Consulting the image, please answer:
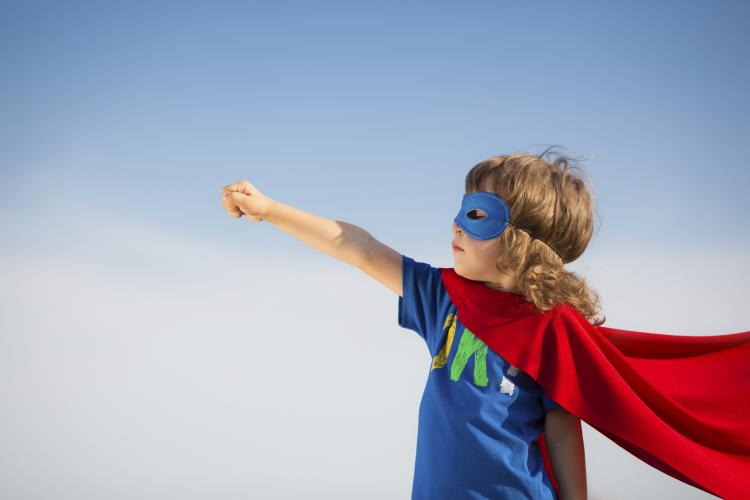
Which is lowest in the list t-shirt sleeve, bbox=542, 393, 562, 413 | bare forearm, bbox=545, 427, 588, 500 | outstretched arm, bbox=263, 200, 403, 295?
bare forearm, bbox=545, 427, 588, 500

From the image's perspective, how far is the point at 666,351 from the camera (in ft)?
5.94

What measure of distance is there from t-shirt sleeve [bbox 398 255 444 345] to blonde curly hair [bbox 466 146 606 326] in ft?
0.62

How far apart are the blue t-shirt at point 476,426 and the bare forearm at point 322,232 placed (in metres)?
0.28

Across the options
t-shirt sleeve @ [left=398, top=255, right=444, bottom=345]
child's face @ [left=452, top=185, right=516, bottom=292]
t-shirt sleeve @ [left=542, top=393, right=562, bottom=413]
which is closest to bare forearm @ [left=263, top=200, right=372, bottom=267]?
t-shirt sleeve @ [left=398, top=255, right=444, bottom=345]

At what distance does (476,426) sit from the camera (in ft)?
4.96

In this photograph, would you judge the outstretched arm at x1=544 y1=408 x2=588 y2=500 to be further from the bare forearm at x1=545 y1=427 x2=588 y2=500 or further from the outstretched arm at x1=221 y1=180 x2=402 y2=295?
the outstretched arm at x1=221 y1=180 x2=402 y2=295

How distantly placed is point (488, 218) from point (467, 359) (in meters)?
0.34

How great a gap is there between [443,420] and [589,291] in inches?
19.9

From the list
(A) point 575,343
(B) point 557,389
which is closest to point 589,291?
(A) point 575,343

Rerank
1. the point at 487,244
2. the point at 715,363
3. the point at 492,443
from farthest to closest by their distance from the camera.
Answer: the point at 715,363
the point at 487,244
the point at 492,443

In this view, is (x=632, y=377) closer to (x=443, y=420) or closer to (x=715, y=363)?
(x=715, y=363)

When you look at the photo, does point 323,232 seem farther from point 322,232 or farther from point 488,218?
point 488,218

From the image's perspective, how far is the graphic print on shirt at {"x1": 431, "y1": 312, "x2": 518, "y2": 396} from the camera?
1.56m

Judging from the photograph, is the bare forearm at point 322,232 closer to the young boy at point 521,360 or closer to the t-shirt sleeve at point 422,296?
the young boy at point 521,360
